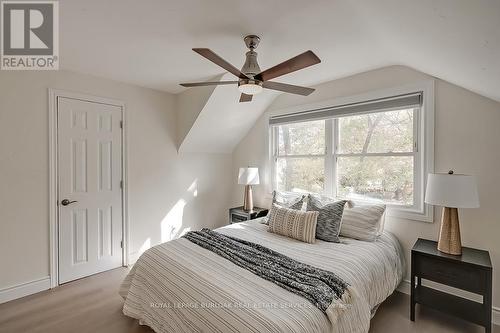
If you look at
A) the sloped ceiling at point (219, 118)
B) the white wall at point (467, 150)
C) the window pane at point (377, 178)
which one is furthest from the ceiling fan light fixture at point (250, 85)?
the window pane at point (377, 178)

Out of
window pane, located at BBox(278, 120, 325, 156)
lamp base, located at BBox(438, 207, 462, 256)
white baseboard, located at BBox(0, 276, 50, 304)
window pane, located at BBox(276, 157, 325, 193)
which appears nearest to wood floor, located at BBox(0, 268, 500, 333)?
white baseboard, located at BBox(0, 276, 50, 304)

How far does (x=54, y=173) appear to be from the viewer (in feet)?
8.70

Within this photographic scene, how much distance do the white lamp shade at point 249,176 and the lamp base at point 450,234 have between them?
2.31 meters

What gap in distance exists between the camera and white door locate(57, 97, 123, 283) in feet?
8.97

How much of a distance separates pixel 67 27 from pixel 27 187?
66.7 inches

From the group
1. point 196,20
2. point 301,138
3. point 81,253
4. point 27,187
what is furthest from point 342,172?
point 27,187

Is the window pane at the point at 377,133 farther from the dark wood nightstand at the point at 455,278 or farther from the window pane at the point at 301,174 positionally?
the dark wood nightstand at the point at 455,278

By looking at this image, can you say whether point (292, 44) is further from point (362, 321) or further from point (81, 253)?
point (81, 253)

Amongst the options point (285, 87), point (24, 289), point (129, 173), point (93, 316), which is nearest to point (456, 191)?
point (285, 87)

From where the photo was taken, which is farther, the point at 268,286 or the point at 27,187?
the point at 27,187

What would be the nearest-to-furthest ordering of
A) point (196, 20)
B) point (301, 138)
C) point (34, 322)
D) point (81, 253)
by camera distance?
point (196, 20) → point (34, 322) → point (81, 253) → point (301, 138)

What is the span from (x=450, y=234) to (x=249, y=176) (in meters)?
2.41

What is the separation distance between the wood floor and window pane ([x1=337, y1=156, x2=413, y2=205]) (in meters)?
1.06

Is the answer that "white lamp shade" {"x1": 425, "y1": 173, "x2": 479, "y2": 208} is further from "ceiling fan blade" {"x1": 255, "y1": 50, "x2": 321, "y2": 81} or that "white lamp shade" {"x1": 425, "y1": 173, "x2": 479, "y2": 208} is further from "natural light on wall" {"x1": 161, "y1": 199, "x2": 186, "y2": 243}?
"natural light on wall" {"x1": 161, "y1": 199, "x2": 186, "y2": 243}
